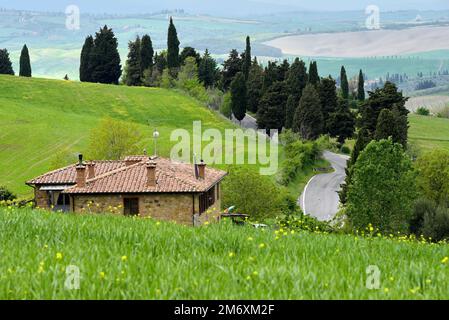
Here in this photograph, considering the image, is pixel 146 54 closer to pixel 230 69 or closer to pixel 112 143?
pixel 230 69

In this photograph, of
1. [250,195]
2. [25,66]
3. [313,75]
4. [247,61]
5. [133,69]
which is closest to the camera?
[250,195]

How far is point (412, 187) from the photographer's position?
192 feet

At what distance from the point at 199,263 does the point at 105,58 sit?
141 m

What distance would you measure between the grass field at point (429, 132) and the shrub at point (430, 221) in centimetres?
6933

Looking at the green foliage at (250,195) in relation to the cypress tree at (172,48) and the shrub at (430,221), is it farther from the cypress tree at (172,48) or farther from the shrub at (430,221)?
the cypress tree at (172,48)

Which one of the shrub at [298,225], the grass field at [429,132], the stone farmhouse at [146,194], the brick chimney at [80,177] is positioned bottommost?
the grass field at [429,132]

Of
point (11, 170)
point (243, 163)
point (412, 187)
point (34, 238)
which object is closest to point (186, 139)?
point (243, 163)

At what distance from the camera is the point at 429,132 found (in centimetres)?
15038

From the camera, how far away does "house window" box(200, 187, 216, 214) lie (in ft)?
151

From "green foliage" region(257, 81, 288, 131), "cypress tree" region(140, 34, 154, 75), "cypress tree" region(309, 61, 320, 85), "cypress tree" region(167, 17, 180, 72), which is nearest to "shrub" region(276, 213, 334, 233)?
"green foliage" region(257, 81, 288, 131)

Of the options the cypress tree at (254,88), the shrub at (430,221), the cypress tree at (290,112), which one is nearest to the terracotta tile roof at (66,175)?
the shrub at (430,221)

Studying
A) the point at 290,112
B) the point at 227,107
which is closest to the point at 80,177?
the point at 290,112

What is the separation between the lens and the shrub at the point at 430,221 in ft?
185

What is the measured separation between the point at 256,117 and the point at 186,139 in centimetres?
2801
